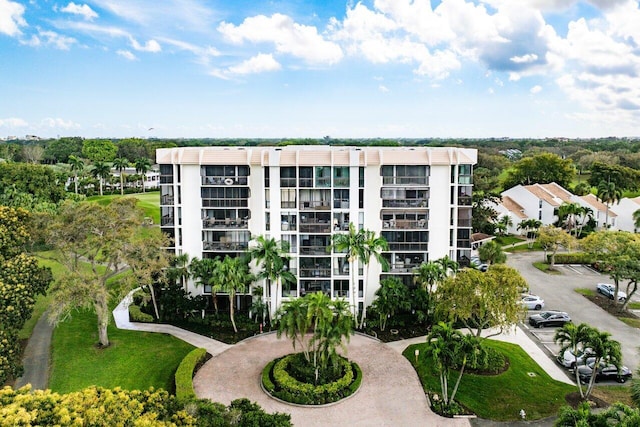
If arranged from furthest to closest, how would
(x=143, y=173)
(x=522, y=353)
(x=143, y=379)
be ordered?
(x=143, y=173) → (x=522, y=353) → (x=143, y=379)

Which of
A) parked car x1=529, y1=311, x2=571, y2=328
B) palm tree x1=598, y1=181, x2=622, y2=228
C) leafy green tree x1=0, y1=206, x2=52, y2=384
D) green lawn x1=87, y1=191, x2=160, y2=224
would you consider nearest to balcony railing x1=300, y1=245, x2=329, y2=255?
parked car x1=529, y1=311, x2=571, y2=328

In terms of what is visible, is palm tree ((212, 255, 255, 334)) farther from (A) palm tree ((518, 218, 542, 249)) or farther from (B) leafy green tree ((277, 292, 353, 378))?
(A) palm tree ((518, 218, 542, 249))

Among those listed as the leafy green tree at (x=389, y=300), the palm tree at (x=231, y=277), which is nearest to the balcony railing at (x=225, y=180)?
the palm tree at (x=231, y=277)

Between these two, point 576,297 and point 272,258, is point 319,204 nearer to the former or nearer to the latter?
point 272,258

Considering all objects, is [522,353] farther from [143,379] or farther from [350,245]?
[143,379]

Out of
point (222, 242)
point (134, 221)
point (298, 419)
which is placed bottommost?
point (298, 419)

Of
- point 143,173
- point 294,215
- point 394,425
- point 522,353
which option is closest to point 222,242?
point 294,215
